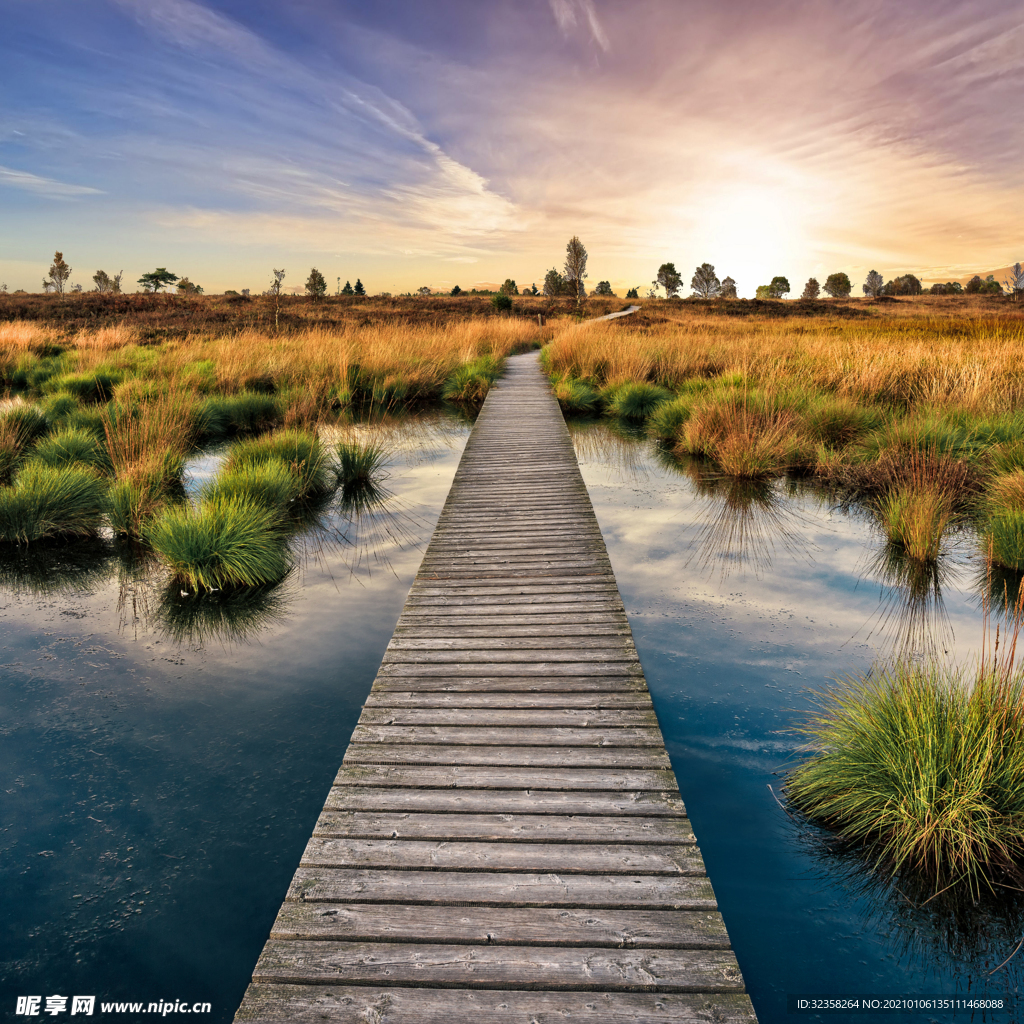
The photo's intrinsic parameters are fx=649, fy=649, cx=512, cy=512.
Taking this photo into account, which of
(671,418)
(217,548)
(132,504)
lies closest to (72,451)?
(132,504)

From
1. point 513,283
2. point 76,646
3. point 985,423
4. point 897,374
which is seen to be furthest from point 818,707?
point 513,283

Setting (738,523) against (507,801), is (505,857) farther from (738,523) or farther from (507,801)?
(738,523)

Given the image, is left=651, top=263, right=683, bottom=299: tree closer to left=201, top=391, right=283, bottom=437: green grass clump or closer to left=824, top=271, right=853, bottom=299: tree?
left=824, top=271, right=853, bottom=299: tree

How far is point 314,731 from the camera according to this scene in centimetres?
369

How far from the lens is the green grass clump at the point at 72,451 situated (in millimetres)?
7781

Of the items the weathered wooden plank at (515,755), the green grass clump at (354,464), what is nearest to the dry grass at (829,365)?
the green grass clump at (354,464)

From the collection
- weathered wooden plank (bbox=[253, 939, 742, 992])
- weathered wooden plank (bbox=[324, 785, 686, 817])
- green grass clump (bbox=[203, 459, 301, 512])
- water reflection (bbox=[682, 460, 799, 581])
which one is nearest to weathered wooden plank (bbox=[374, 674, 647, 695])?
weathered wooden plank (bbox=[324, 785, 686, 817])

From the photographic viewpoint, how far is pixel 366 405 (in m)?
12.9

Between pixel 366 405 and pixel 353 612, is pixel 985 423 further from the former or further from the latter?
pixel 366 405

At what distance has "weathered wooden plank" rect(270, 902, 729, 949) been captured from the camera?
200 cm

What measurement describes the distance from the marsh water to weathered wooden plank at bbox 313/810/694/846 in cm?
52

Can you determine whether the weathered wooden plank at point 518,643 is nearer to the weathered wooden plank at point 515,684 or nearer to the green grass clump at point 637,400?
the weathered wooden plank at point 515,684

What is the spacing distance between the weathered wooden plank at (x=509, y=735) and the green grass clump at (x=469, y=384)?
1111 centimetres

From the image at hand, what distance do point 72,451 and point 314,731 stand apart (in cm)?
629
